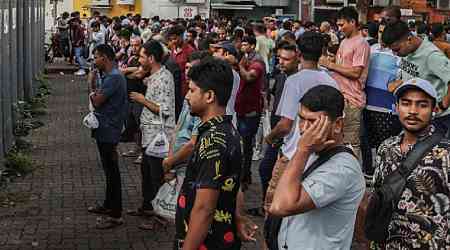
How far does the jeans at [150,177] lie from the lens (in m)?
7.84

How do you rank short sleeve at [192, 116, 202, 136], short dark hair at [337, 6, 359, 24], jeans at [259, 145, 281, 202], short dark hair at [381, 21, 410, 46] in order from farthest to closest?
1. short dark hair at [337, 6, 359, 24]
2. jeans at [259, 145, 281, 202]
3. short dark hair at [381, 21, 410, 46]
4. short sleeve at [192, 116, 202, 136]

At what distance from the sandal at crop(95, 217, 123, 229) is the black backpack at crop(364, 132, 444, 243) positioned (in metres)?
4.27

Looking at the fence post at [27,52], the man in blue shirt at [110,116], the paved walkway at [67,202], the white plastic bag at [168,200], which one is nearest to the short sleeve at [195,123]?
the white plastic bag at [168,200]

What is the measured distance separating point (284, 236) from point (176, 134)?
2.71 meters

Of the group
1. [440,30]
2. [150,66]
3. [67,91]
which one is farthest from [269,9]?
[150,66]

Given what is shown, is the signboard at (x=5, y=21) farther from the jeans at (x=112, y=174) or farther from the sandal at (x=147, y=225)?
the sandal at (x=147, y=225)

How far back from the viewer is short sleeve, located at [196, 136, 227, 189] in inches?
168

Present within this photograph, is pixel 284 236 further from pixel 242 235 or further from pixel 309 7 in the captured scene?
pixel 309 7

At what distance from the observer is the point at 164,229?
323 inches

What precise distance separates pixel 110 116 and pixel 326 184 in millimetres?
4697

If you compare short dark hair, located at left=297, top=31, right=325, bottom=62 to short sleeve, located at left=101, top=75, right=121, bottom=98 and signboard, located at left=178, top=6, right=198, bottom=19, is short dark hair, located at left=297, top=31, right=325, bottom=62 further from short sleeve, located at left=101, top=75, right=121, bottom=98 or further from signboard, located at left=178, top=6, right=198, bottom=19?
signboard, located at left=178, top=6, right=198, bottom=19

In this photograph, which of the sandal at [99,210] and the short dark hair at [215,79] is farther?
the sandal at [99,210]

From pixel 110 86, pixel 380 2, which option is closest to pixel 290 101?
pixel 110 86

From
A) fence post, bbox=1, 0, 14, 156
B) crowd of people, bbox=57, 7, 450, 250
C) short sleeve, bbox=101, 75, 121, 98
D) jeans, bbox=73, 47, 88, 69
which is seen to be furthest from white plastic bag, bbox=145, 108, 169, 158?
jeans, bbox=73, 47, 88, 69
